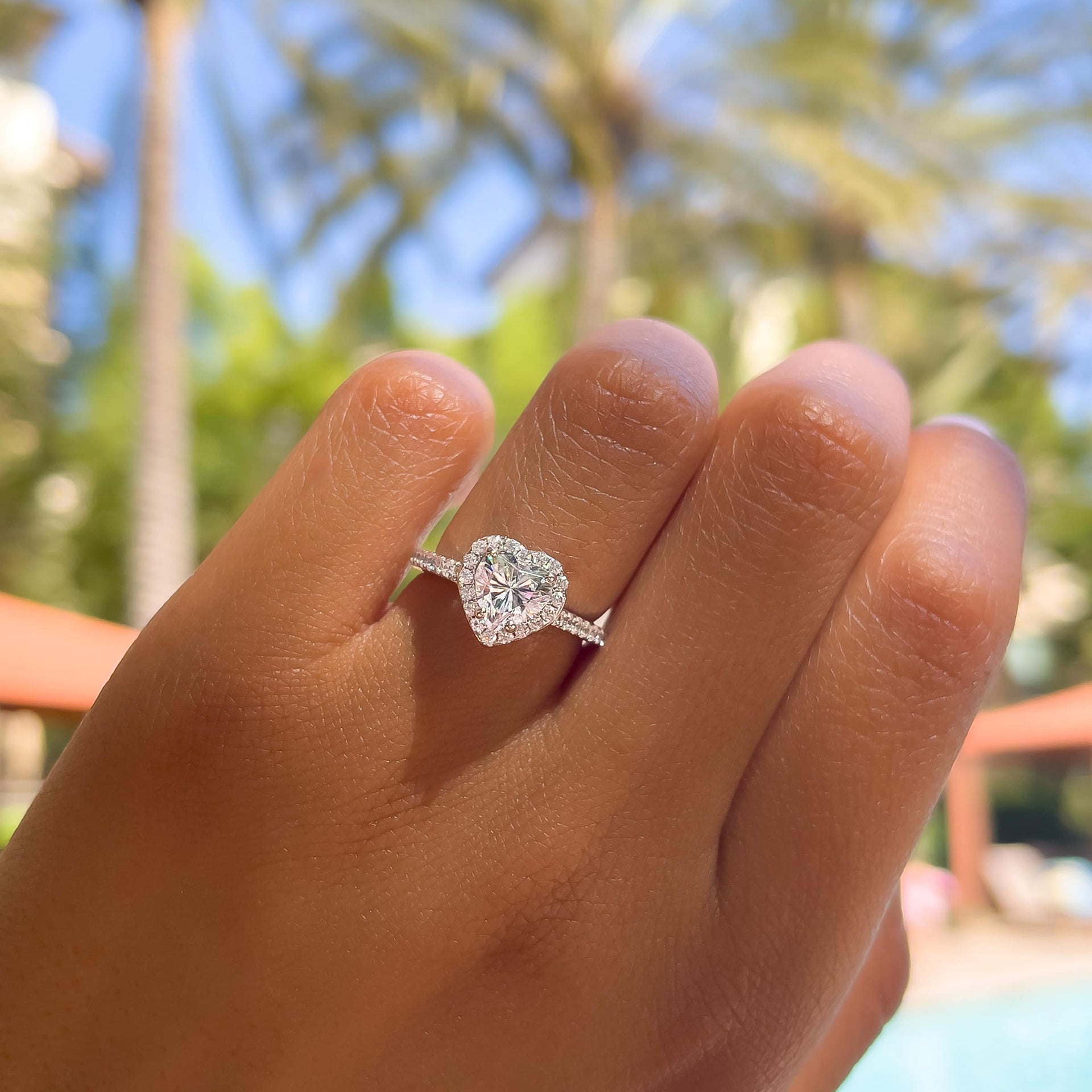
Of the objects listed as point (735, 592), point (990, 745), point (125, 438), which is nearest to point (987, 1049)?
point (990, 745)

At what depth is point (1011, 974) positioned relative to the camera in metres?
8.23

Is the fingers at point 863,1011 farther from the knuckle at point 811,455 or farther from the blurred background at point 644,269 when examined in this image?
the blurred background at point 644,269

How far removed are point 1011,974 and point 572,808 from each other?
8.92 meters

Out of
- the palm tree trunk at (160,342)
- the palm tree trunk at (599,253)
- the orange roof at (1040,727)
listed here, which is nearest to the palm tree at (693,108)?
the palm tree trunk at (599,253)

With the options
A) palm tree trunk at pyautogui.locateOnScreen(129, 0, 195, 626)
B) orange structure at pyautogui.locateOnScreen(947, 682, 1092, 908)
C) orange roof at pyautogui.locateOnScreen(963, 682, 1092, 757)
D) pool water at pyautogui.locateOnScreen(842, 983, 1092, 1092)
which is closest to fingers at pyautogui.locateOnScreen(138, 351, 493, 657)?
pool water at pyautogui.locateOnScreen(842, 983, 1092, 1092)

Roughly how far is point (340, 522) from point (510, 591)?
140 millimetres

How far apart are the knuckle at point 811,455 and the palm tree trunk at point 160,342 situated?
8.54 m

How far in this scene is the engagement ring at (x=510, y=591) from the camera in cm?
68

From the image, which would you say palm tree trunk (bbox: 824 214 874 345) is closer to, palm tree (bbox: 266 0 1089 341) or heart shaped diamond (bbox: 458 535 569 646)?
palm tree (bbox: 266 0 1089 341)

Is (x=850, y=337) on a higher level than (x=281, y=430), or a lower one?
higher

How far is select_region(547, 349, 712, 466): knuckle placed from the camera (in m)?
0.70

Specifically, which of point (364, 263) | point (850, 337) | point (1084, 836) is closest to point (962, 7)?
point (850, 337)

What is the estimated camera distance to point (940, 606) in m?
0.69

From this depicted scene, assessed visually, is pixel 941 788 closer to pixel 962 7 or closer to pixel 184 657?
pixel 184 657
